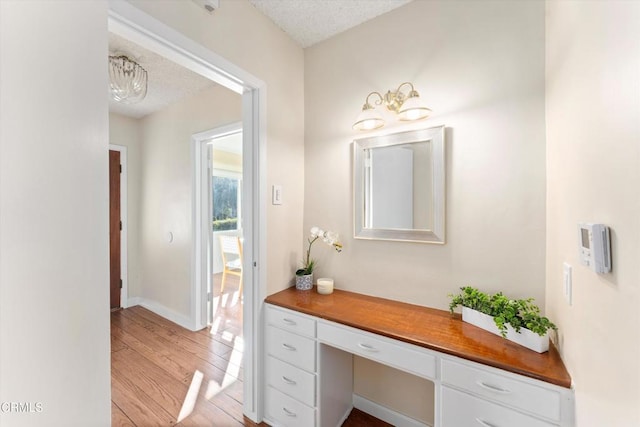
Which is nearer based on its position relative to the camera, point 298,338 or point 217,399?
point 298,338

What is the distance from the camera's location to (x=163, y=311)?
3.20 m

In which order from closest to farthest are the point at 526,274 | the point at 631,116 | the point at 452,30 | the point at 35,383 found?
1. the point at 35,383
2. the point at 631,116
3. the point at 526,274
4. the point at 452,30

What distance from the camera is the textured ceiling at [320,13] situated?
160 cm

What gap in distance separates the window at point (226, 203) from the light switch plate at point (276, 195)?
12.0 ft

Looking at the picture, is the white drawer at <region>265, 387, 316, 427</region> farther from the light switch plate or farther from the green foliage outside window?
the green foliage outside window

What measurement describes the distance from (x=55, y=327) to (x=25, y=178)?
0.77ft

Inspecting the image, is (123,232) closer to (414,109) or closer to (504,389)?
(414,109)

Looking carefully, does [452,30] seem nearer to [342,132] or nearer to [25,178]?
[342,132]

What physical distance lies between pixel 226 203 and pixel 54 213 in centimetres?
518

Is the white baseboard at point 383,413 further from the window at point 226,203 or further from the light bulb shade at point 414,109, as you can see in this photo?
the window at point 226,203

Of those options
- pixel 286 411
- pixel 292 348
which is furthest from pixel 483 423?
pixel 286 411

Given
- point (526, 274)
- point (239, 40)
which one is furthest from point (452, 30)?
point (526, 274)

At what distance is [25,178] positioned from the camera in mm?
396

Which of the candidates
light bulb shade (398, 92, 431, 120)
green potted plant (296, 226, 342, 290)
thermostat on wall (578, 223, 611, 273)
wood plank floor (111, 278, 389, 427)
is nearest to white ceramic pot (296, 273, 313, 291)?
green potted plant (296, 226, 342, 290)
